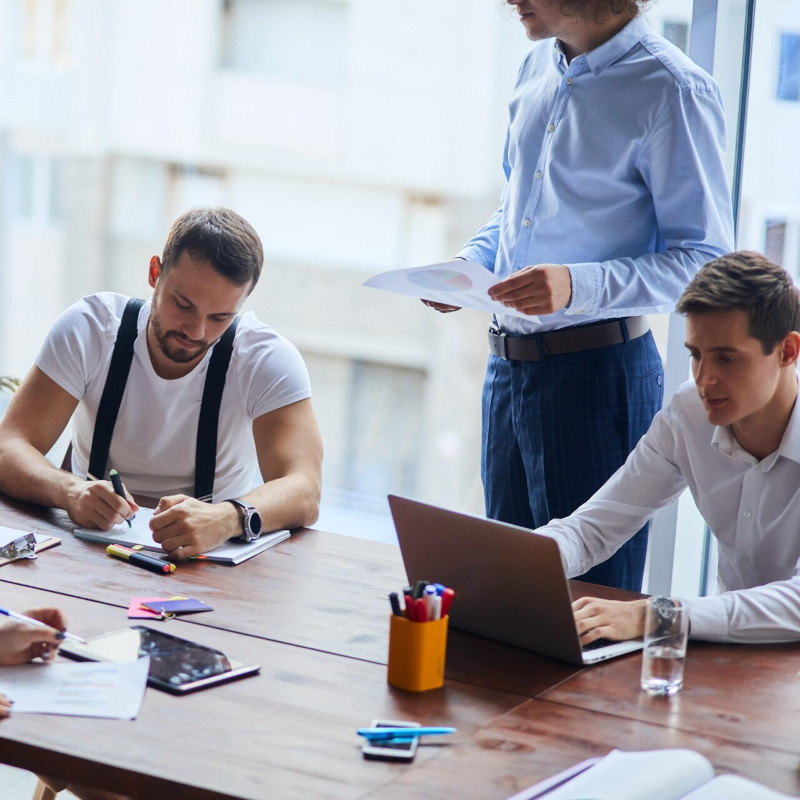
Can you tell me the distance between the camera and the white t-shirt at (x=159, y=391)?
235cm

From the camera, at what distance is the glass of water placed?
1.41 metres

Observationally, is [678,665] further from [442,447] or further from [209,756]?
[442,447]

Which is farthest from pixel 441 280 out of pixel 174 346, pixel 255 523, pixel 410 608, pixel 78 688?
pixel 78 688

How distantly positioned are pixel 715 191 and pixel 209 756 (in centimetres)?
143

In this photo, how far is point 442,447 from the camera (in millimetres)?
4457

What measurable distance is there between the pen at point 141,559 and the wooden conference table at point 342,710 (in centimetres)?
2

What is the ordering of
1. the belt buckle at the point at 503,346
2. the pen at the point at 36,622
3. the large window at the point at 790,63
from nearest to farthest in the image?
the pen at the point at 36,622, the belt buckle at the point at 503,346, the large window at the point at 790,63

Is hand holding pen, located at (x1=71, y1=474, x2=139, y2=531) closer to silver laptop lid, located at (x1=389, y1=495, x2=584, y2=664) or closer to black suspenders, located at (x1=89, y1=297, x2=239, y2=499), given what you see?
black suspenders, located at (x1=89, y1=297, x2=239, y2=499)

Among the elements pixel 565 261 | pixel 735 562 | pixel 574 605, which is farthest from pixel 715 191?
pixel 574 605

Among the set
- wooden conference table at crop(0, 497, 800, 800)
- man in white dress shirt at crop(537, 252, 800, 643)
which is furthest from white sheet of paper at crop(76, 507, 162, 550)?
man in white dress shirt at crop(537, 252, 800, 643)

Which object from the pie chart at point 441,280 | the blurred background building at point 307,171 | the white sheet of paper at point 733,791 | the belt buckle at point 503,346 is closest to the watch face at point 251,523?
the pie chart at point 441,280

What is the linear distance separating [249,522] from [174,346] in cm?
54

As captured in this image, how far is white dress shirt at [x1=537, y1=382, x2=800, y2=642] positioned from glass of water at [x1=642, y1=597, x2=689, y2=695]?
1.02 ft

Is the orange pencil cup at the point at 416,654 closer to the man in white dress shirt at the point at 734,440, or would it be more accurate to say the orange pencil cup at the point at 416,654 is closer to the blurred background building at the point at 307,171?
the man in white dress shirt at the point at 734,440
